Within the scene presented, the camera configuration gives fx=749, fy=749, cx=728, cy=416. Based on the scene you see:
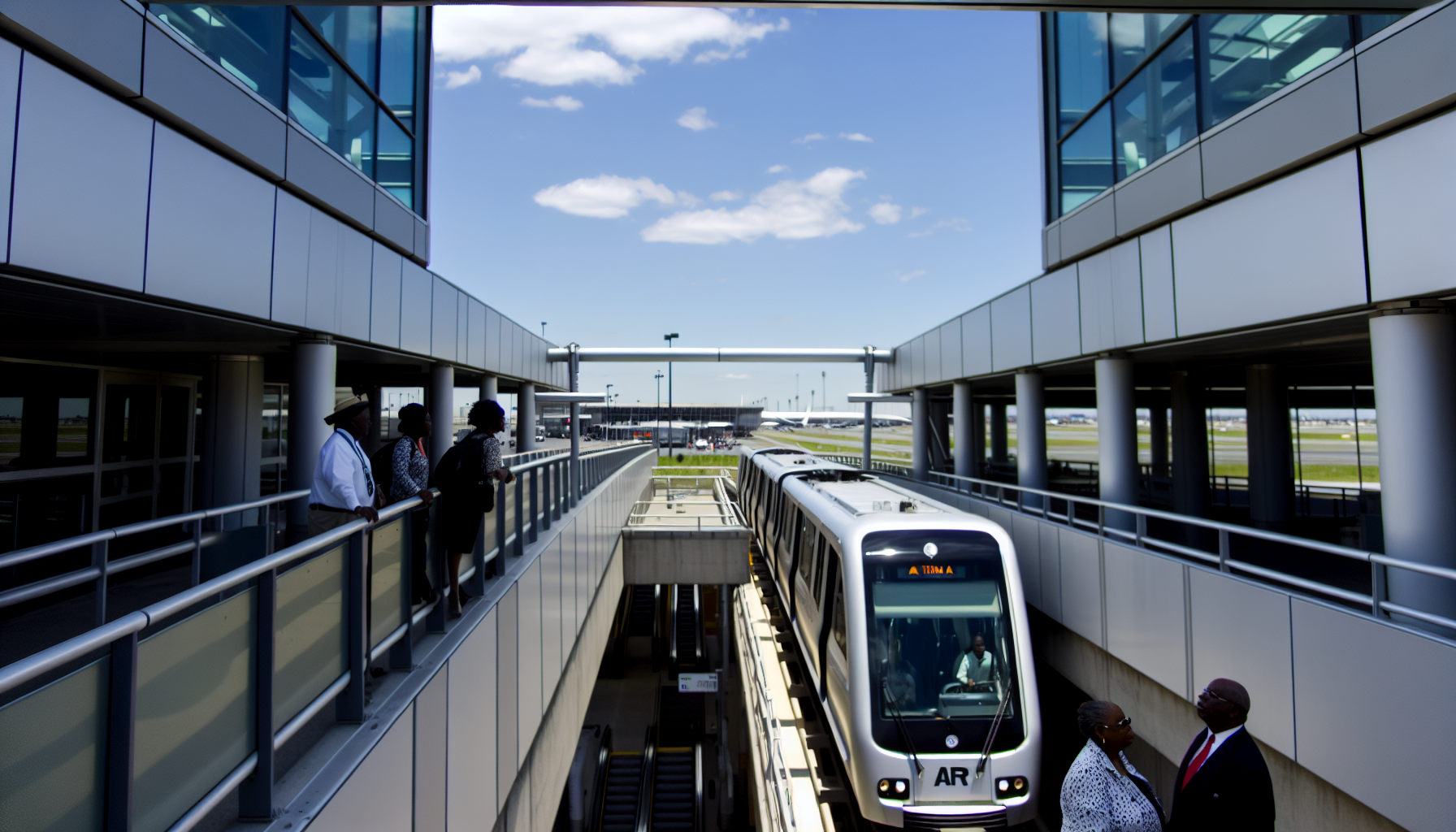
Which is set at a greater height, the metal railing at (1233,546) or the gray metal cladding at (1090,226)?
the gray metal cladding at (1090,226)

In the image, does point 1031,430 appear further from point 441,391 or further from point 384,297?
point 384,297

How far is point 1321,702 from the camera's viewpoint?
681cm

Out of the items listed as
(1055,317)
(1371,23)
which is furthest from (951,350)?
A: (1371,23)

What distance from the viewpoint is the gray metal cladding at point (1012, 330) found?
15500mm

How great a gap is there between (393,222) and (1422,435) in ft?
46.7

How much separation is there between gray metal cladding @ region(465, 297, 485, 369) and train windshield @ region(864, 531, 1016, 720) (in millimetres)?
10799

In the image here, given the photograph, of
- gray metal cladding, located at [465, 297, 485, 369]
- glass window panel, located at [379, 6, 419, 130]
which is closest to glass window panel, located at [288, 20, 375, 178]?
glass window panel, located at [379, 6, 419, 130]

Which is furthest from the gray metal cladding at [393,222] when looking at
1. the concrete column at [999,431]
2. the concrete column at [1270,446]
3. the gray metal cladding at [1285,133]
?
the concrete column at [999,431]

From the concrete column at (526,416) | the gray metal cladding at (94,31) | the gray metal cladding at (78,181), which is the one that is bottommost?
the concrete column at (526,416)

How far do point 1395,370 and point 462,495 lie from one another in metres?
8.56

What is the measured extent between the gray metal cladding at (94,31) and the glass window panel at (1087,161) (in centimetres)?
1376

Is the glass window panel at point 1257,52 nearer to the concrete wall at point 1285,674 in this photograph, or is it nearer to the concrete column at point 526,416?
the concrete wall at point 1285,674

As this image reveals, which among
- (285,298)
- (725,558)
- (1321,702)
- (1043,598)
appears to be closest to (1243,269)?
(1321,702)

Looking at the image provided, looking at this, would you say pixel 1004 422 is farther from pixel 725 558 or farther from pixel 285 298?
pixel 285 298
